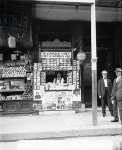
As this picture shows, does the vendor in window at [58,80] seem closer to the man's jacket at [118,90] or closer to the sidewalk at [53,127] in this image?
the sidewalk at [53,127]

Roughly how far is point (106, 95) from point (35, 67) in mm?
A: 3234

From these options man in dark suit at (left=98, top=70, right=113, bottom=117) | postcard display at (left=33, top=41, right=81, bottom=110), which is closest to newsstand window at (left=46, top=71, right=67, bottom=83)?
postcard display at (left=33, top=41, right=81, bottom=110)

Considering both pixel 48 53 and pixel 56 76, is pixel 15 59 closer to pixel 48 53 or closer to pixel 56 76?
pixel 48 53

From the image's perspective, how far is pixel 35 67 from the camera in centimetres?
1457

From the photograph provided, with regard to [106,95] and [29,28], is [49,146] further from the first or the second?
[29,28]

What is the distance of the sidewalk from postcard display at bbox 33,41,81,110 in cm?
79

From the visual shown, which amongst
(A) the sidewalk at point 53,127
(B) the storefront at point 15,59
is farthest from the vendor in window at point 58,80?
(A) the sidewalk at point 53,127

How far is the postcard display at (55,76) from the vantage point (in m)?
14.6

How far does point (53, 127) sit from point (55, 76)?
3829mm

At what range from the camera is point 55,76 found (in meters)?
14.8

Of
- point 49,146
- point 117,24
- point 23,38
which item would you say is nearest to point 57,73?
point 23,38

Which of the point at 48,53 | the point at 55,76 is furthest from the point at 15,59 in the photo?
the point at 55,76

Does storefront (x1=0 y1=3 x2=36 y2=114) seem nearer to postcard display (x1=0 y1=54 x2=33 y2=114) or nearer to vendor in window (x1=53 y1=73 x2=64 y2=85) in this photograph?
postcard display (x1=0 y1=54 x2=33 y2=114)

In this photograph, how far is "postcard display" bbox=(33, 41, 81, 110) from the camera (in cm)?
1459
